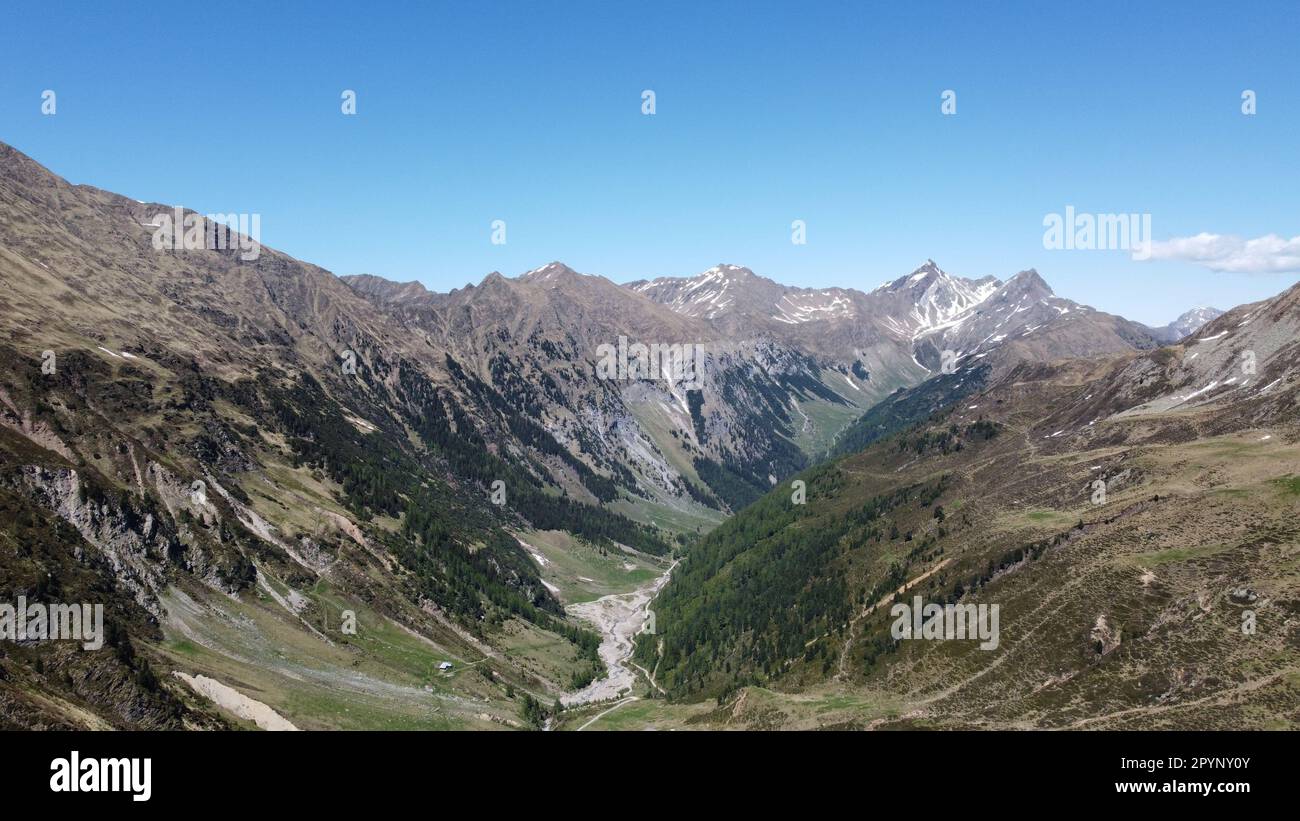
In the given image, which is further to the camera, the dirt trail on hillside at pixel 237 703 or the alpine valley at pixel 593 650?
the dirt trail on hillside at pixel 237 703

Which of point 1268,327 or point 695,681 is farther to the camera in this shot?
point 1268,327

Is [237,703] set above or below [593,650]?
above

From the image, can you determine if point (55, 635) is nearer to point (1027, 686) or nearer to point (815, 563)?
point (1027, 686)

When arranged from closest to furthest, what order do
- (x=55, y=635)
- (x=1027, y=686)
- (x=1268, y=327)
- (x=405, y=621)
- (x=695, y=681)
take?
1. (x=55, y=635)
2. (x=1027, y=686)
3. (x=405, y=621)
4. (x=695, y=681)
5. (x=1268, y=327)

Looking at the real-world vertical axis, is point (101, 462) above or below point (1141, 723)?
above

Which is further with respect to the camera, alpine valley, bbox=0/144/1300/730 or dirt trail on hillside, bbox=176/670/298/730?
dirt trail on hillside, bbox=176/670/298/730

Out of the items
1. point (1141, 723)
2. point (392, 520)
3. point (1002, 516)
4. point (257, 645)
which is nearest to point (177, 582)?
point (257, 645)

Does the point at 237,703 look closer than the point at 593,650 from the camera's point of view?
Yes
